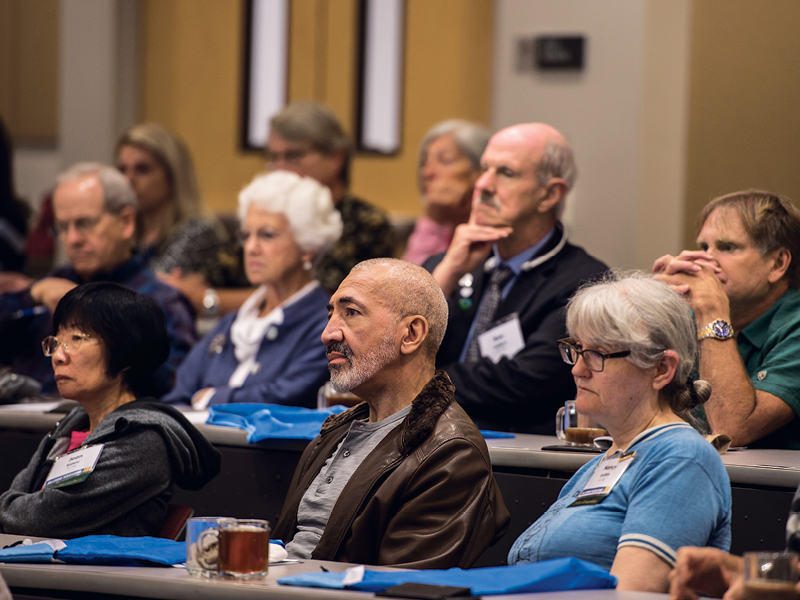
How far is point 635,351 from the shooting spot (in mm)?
2115

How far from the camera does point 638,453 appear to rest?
205cm

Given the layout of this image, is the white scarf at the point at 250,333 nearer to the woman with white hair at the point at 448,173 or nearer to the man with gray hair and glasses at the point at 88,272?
the man with gray hair and glasses at the point at 88,272

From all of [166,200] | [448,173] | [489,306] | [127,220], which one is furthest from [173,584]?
[166,200]

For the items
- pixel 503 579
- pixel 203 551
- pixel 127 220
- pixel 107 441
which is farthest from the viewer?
pixel 127 220

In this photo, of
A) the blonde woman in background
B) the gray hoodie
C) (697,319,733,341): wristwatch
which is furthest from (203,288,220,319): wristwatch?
(697,319,733,341): wristwatch

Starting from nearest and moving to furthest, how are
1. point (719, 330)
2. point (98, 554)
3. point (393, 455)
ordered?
1. point (98, 554)
2. point (393, 455)
3. point (719, 330)

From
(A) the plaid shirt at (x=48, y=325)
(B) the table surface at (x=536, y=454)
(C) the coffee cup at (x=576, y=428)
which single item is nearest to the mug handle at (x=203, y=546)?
(B) the table surface at (x=536, y=454)

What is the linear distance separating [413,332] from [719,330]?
0.87 meters

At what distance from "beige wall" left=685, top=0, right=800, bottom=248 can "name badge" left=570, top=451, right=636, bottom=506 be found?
108 inches

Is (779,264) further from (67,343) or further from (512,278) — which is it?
(67,343)

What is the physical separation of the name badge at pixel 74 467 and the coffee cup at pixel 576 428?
3.86ft

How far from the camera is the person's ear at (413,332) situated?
96.3 inches

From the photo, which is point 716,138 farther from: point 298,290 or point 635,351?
point 635,351

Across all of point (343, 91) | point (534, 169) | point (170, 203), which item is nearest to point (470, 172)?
point (534, 169)
